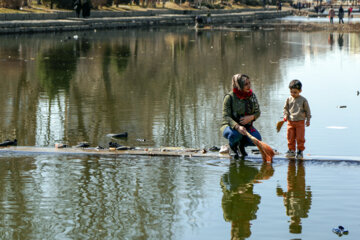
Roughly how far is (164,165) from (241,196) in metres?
1.94

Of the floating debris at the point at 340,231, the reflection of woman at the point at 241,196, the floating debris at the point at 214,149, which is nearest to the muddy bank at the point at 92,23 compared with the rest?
the floating debris at the point at 214,149

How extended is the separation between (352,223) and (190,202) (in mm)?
1909

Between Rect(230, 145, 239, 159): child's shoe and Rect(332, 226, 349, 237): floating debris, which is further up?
Rect(230, 145, 239, 159): child's shoe

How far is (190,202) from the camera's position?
9164 millimetres

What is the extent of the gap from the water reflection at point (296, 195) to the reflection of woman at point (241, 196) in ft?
1.05

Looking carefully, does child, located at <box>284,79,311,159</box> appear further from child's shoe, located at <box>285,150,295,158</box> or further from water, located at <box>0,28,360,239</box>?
water, located at <box>0,28,360,239</box>

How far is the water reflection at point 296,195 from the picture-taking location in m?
8.41

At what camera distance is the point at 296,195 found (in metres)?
9.52

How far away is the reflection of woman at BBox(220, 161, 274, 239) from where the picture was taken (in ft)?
27.1

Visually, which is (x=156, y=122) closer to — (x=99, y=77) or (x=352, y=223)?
(x=352, y=223)

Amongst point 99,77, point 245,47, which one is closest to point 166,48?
point 245,47

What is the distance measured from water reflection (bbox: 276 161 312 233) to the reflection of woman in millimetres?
320

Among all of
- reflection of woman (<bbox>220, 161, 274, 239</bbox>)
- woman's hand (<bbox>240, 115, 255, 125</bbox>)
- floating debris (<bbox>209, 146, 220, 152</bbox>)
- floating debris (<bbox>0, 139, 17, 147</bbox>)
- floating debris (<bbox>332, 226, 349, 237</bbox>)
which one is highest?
woman's hand (<bbox>240, 115, 255, 125</bbox>)

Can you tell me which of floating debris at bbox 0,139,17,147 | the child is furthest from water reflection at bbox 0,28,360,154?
the child
